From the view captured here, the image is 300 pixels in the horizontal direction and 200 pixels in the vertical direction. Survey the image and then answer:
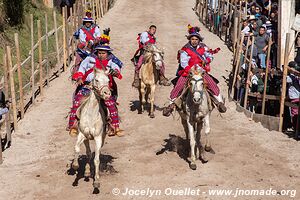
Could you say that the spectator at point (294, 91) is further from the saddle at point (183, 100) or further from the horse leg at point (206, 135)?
the horse leg at point (206, 135)

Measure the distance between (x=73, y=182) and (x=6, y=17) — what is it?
12.7 m

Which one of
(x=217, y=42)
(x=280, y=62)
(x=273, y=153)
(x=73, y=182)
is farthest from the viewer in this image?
(x=217, y=42)

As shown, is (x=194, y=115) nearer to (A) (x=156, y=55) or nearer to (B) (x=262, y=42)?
(A) (x=156, y=55)

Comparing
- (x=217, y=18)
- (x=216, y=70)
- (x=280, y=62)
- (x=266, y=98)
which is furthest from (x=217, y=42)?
(x=266, y=98)

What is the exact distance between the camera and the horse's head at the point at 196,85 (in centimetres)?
984

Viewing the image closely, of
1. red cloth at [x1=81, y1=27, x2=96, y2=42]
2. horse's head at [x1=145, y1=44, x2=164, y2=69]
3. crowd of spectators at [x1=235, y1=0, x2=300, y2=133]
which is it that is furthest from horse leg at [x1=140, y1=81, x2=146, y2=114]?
crowd of spectators at [x1=235, y1=0, x2=300, y2=133]

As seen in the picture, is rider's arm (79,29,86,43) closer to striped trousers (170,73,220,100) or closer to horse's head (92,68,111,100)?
striped trousers (170,73,220,100)

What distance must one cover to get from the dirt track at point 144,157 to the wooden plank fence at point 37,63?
0.45 m

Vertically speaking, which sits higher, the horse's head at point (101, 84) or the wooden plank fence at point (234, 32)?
the horse's head at point (101, 84)

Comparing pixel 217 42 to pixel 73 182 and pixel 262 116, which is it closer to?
pixel 262 116

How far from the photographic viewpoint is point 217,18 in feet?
90.3

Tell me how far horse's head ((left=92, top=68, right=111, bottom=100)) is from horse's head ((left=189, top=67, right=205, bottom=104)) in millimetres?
1929

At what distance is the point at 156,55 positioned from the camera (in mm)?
14172

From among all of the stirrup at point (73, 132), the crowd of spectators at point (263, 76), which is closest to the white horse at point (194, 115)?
the stirrup at point (73, 132)
